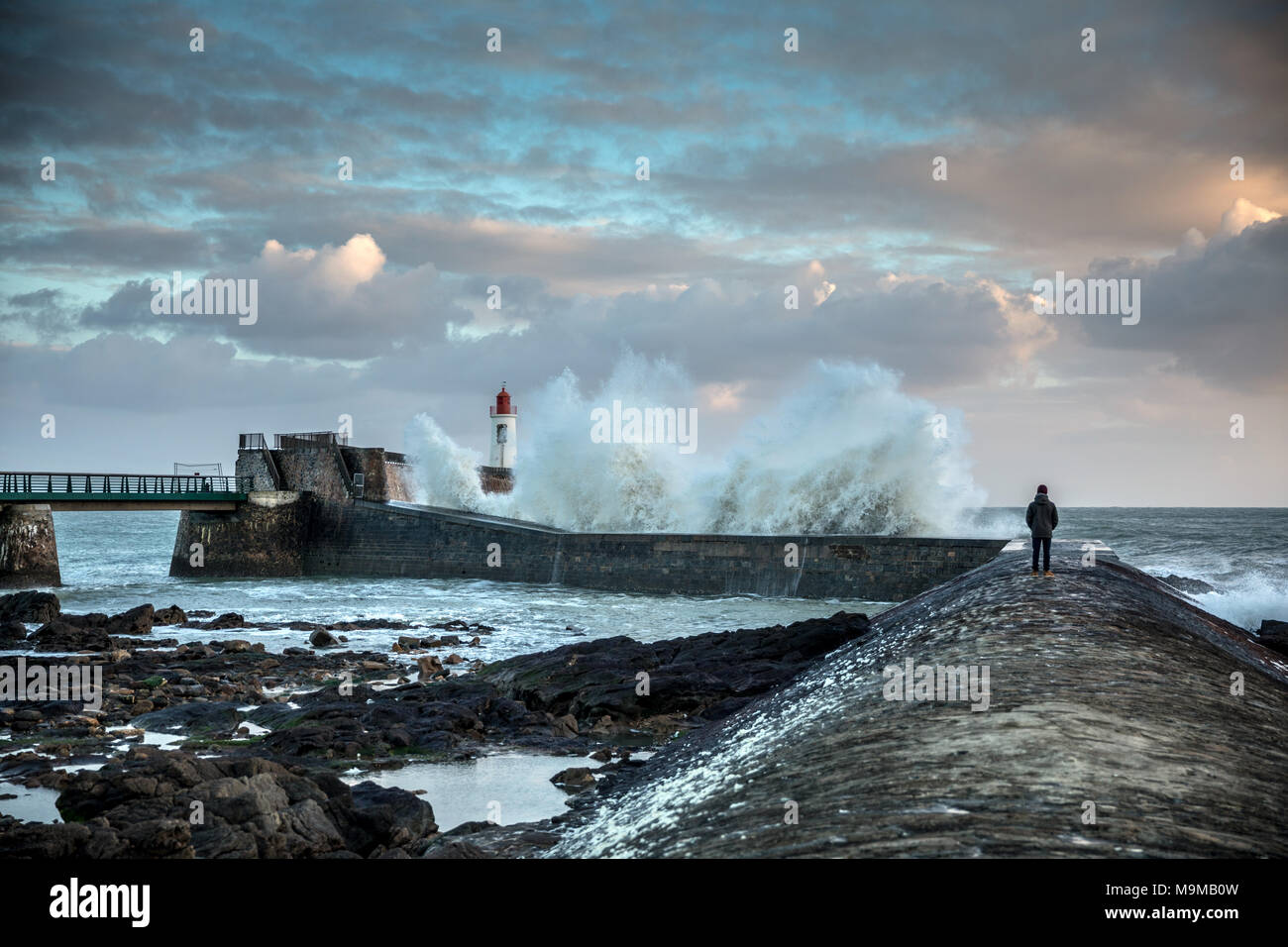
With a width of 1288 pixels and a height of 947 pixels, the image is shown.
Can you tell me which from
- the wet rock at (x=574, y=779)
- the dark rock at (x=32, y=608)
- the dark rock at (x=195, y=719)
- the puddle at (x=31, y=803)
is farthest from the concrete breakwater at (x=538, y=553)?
the puddle at (x=31, y=803)

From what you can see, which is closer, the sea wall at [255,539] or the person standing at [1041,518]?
the person standing at [1041,518]

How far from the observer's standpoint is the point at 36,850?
419 cm

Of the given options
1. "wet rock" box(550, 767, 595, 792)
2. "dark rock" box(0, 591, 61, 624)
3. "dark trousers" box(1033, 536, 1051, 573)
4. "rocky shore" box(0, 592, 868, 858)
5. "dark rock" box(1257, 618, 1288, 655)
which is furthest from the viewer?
"dark rock" box(0, 591, 61, 624)

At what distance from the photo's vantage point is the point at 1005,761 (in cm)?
381

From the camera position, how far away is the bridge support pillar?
22.7m

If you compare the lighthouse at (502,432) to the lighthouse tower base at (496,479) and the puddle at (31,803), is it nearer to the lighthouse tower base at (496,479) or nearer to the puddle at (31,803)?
the lighthouse tower base at (496,479)

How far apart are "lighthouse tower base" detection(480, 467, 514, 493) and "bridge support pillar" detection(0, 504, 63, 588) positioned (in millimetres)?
14904

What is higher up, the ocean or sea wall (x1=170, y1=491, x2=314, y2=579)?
sea wall (x1=170, y1=491, x2=314, y2=579)

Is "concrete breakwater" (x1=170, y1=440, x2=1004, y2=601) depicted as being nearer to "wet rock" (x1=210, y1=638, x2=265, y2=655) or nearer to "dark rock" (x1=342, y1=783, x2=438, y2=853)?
"wet rock" (x1=210, y1=638, x2=265, y2=655)

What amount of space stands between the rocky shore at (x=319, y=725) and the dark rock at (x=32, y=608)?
2117 mm

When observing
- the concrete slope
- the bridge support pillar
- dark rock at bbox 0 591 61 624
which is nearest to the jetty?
the bridge support pillar

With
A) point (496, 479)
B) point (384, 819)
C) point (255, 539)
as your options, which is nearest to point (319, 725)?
point (384, 819)

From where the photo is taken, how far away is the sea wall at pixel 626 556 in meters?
19.5
